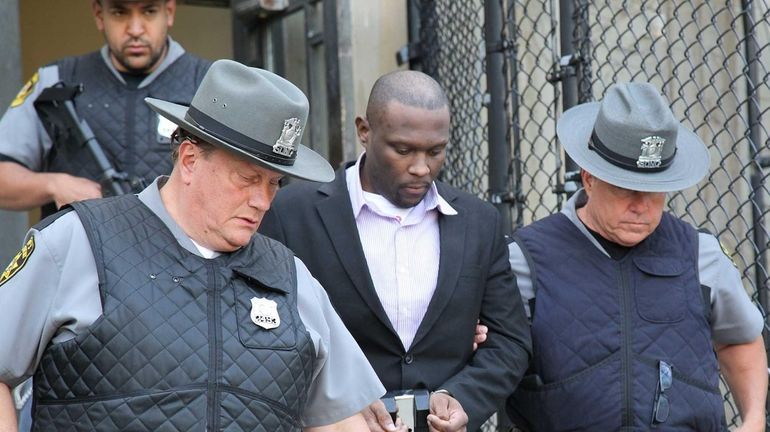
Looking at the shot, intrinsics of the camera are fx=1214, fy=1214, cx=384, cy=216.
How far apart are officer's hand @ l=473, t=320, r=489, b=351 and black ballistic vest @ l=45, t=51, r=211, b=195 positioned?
1332mm

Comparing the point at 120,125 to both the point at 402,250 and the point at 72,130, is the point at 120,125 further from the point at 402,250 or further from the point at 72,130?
the point at 402,250

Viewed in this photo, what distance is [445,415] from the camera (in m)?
3.54

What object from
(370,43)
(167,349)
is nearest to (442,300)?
A: (167,349)

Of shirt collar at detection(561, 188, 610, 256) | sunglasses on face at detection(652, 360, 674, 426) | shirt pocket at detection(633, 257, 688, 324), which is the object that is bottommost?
sunglasses on face at detection(652, 360, 674, 426)

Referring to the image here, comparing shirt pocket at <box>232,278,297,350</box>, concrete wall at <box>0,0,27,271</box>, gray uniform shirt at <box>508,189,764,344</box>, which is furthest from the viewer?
concrete wall at <box>0,0,27,271</box>

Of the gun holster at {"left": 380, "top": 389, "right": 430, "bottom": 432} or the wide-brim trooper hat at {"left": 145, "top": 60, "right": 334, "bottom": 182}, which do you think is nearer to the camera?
the wide-brim trooper hat at {"left": 145, "top": 60, "right": 334, "bottom": 182}

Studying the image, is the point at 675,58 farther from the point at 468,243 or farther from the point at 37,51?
the point at 37,51

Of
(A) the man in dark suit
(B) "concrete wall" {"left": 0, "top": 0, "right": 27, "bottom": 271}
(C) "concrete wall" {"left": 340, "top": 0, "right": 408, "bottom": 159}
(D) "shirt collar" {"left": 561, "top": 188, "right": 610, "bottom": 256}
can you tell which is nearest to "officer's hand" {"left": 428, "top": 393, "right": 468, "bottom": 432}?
(A) the man in dark suit

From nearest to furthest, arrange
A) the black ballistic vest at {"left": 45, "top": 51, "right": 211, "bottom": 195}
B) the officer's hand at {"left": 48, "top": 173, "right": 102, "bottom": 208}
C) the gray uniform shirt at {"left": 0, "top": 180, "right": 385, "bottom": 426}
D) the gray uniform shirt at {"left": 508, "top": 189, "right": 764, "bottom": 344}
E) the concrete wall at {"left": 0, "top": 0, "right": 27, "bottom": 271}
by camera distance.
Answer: the gray uniform shirt at {"left": 0, "top": 180, "right": 385, "bottom": 426} → the gray uniform shirt at {"left": 508, "top": 189, "right": 764, "bottom": 344} → the officer's hand at {"left": 48, "top": 173, "right": 102, "bottom": 208} → the black ballistic vest at {"left": 45, "top": 51, "right": 211, "bottom": 195} → the concrete wall at {"left": 0, "top": 0, "right": 27, "bottom": 271}

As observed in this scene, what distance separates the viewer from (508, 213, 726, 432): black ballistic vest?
12.0 ft

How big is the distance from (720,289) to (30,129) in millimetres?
2499

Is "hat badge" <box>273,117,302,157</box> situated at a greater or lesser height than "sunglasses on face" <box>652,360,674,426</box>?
greater

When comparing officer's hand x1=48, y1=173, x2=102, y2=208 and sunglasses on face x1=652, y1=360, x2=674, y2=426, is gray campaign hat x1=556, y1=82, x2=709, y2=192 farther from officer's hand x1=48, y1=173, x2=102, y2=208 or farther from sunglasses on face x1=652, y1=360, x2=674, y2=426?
officer's hand x1=48, y1=173, x2=102, y2=208

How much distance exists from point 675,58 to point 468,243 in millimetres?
2458
